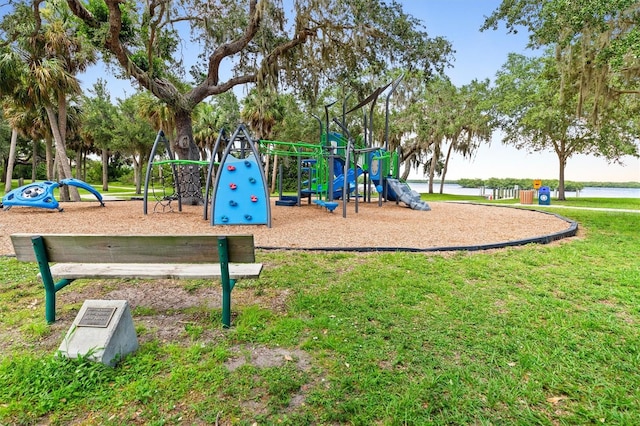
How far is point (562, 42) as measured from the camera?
21.6ft

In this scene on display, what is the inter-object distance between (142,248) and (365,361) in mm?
1652

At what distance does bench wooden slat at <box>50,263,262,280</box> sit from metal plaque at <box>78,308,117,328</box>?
468 mm

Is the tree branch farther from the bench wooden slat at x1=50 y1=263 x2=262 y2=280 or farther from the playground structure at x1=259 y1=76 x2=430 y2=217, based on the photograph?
the bench wooden slat at x1=50 y1=263 x2=262 y2=280

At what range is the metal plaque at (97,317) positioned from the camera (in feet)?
6.89

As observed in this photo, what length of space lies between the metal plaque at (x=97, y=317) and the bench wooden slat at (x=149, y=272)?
47 centimetres

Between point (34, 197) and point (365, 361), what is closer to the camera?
point (365, 361)

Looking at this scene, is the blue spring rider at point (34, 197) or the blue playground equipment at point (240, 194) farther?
the blue spring rider at point (34, 197)

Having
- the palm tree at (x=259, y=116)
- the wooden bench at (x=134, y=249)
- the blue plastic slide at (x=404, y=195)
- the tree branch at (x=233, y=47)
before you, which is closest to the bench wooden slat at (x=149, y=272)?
the wooden bench at (x=134, y=249)

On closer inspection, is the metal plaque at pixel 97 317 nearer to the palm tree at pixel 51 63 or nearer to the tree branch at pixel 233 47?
the tree branch at pixel 233 47

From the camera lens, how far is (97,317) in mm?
2139

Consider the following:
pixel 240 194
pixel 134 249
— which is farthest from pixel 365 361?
pixel 240 194

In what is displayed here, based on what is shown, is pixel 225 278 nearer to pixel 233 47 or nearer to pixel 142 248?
pixel 142 248

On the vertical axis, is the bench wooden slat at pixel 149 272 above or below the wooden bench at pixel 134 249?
below

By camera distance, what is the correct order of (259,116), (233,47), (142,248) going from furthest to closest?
1. (259,116)
2. (233,47)
3. (142,248)
